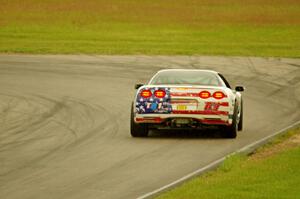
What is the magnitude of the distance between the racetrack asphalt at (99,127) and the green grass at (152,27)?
23.3 ft

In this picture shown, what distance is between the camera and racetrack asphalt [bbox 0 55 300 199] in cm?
1401

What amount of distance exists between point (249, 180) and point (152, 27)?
46.1 m

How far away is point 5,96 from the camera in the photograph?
88.6ft

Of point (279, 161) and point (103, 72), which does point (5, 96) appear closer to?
point (103, 72)

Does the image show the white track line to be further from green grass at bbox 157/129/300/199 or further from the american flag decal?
the american flag decal

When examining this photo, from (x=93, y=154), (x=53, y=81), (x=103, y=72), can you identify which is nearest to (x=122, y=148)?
(x=93, y=154)

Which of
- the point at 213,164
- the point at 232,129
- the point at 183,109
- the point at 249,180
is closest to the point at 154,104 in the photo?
the point at 183,109

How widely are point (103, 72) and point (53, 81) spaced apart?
3.17 m

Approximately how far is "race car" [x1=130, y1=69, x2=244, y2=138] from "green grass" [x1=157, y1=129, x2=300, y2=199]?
303 cm

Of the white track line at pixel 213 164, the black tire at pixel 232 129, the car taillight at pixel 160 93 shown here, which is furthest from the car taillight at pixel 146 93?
the white track line at pixel 213 164

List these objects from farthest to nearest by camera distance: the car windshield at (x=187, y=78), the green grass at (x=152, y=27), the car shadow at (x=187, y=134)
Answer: the green grass at (x=152, y=27), the car windshield at (x=187, y=78), the car shadow at (x=187, y=134)

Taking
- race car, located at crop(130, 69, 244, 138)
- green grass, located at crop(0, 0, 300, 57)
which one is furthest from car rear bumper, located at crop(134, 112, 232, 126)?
green grass, located at crop(0, 0, 300, 57)

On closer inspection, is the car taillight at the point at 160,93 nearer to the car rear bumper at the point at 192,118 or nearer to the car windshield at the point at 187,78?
the car rear bumper at the point at 192,118

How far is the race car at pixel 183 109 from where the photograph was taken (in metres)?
19.0
